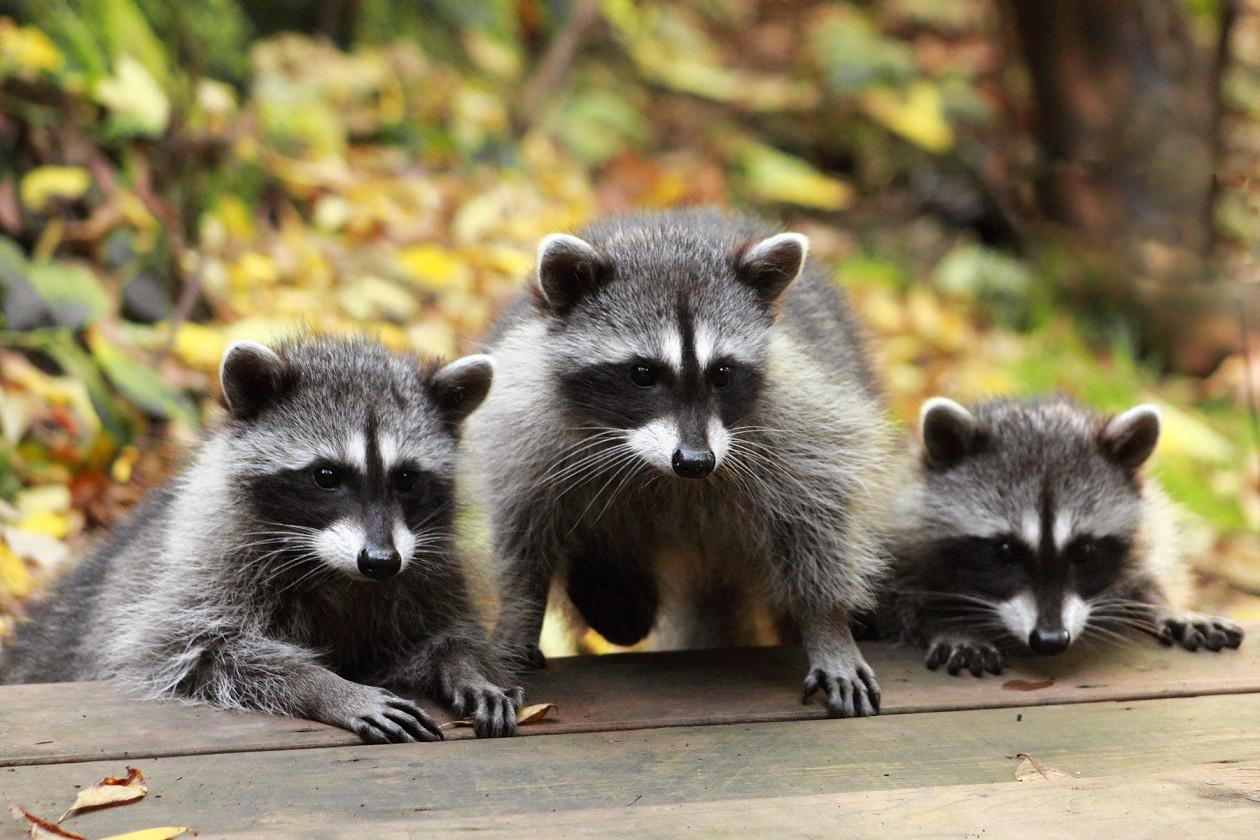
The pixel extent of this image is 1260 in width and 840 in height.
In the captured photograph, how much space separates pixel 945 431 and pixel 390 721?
156cm

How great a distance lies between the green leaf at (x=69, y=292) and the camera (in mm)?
4609

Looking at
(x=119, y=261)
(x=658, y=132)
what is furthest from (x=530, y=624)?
(x=658, y=132)

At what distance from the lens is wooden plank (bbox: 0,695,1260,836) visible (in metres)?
2.40

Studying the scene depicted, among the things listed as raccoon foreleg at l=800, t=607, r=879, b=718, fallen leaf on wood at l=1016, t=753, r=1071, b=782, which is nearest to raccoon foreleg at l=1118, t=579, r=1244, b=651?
raccoon foreleg at l=800, t=607, r=879, b=718

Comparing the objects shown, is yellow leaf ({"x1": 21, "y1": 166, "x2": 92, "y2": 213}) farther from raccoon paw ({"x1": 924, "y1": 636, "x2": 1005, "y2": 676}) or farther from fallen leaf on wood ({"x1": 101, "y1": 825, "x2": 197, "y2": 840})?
raccoon paw ({"x1": 924, "y1": 636, "x2": 1005, "y2": 676})

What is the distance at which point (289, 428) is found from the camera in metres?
2.96

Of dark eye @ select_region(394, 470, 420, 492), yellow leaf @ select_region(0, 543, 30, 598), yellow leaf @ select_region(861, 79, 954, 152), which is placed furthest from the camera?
yellow leaf @ select_region(861, 79, 954, 152)

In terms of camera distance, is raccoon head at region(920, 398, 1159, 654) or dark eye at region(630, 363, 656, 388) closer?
dark eye at region(630, 363, 656, 388)

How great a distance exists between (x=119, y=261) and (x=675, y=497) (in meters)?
2.61

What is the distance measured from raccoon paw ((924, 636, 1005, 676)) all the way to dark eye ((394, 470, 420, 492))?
4.03 ft

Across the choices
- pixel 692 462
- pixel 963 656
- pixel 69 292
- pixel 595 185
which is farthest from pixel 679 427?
pixel 595 185

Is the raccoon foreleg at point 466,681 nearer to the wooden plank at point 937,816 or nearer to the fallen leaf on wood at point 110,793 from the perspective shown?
the wooden plank at point 937,816

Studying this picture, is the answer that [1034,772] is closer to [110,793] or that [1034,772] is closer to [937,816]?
[937,816]

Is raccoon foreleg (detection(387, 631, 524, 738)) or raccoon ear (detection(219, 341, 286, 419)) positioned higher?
raccoon ear (detection(219, 341, 286, 419))
